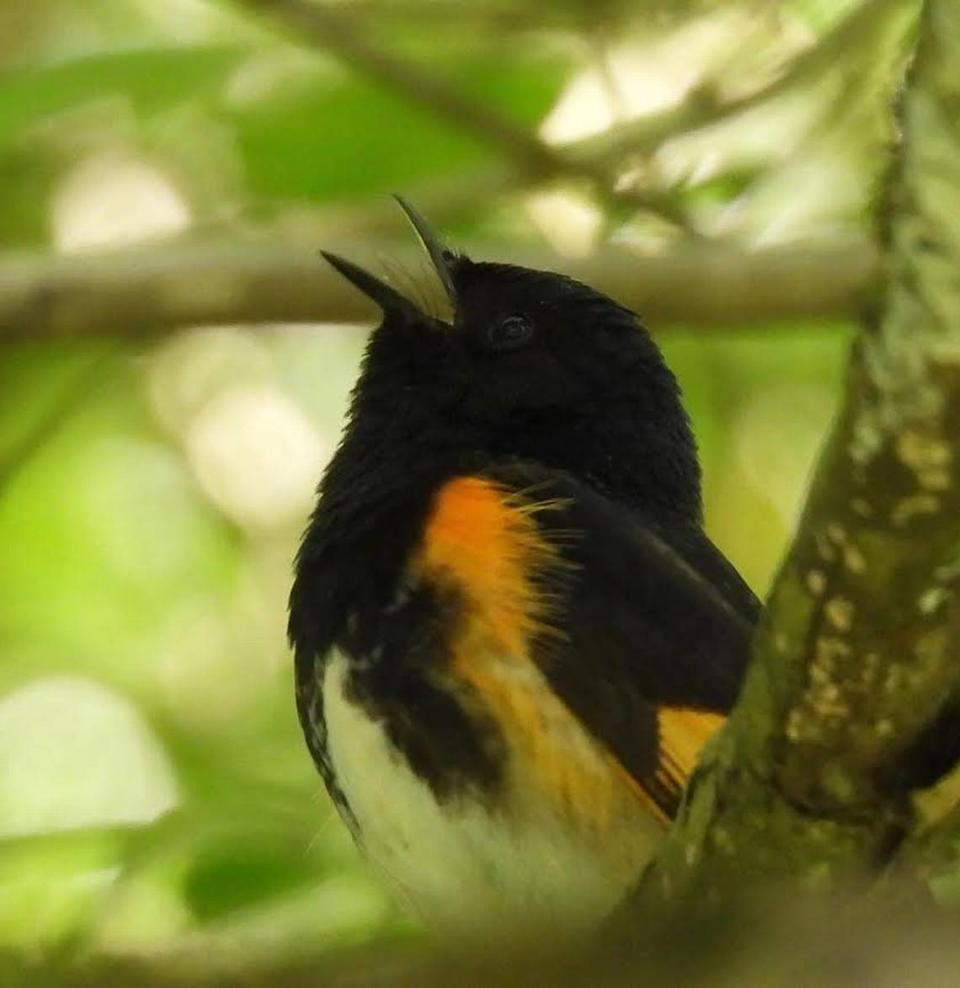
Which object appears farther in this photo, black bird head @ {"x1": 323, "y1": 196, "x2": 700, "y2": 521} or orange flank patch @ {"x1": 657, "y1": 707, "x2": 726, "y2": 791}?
black bird head @ {"x1": 323, "y1": 196, "x2": 700, "y2": 521}

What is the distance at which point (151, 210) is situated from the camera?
17.2 feet

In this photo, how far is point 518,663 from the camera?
107 inches

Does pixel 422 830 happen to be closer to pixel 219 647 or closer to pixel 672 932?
pixel 672 932

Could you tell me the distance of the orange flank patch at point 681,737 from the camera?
2629mm

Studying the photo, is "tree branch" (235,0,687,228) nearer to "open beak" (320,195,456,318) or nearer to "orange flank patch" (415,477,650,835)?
"open beak" (320,195,456,318)

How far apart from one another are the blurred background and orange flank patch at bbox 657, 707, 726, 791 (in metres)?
0.60

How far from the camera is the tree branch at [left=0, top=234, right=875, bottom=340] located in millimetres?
3295

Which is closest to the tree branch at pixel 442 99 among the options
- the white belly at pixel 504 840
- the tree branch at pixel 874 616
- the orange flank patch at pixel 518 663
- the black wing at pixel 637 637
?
the black wing at pixel 637 637

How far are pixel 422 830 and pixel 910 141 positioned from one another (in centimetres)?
171

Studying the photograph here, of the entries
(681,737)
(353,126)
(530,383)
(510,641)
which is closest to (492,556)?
(510,641)

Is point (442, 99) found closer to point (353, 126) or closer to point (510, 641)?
point (353, 126)

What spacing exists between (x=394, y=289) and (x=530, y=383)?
0.99 ft

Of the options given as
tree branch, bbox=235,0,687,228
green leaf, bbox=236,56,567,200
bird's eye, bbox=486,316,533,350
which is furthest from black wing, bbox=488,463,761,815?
green leaf, bbox=236,56,567,200

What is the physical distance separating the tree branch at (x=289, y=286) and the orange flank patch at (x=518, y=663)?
70 centimetres
